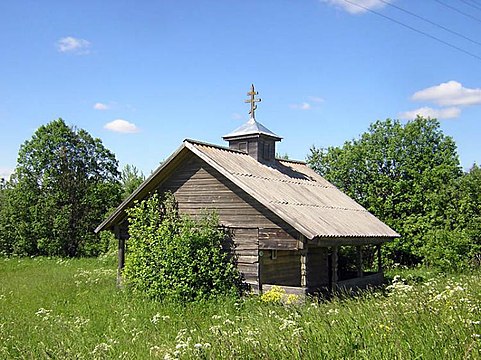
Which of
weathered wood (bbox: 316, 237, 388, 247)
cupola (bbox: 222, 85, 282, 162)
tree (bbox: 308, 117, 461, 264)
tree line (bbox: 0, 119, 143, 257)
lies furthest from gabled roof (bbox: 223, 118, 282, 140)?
tree line (bbox: 0, 119, 143, 257)

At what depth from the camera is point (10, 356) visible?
8656 millimetres

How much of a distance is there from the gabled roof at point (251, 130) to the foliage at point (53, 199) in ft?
55.9

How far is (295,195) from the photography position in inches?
682

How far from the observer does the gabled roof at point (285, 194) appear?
1476 centimetres

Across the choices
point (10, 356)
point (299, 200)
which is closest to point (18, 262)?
point (299, 200)

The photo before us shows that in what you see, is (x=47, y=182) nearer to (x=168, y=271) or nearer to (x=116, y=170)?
(x=116, y=170)

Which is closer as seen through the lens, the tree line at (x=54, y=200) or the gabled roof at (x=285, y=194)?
the gabled roof at (x=285, y=194)

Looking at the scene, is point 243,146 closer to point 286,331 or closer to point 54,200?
point 286,331

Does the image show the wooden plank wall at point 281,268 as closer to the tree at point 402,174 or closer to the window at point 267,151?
the window at point 267,151

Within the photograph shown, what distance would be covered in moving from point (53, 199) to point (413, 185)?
2129cm

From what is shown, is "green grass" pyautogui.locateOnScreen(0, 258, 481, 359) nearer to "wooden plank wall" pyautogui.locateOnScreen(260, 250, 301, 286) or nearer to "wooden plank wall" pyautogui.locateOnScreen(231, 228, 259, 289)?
"wooden plank wall" pyautogui.locateOnScreen(231, 228, 259, 289)

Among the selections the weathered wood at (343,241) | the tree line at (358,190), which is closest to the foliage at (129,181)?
the tree line at (358,190)

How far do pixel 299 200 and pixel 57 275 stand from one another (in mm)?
10711

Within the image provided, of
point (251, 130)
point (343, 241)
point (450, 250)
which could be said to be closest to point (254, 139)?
point (251, 130)
